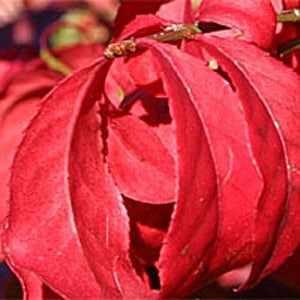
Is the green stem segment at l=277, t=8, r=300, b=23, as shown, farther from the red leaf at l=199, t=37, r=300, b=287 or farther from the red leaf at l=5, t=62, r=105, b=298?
the red leaf at l=5, t=62, r=105, b=298

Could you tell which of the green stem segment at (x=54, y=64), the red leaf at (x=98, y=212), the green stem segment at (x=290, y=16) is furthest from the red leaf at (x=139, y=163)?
the green stem segment at (x=54, y=64)

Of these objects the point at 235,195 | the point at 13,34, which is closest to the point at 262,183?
the point at 235,195

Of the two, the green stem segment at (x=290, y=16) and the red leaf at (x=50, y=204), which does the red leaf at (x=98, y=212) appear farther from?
Result: the green stem segment at (x=290, y=16)

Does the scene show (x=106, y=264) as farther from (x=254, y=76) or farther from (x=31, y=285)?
(x=254, y=76)

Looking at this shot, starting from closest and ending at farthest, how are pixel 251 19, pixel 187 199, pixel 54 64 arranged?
1. pixel 187 199
2. pixel 251 19
3. pixel 54 64

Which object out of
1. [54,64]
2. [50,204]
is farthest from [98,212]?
[54,64]

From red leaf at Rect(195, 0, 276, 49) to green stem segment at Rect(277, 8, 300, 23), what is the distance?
4 cm

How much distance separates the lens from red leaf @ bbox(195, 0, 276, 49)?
0.73m

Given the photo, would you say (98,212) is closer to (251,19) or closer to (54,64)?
(251,19)

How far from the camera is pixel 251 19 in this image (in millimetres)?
729

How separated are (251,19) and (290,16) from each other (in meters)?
0.06

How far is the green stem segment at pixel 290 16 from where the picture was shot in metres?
0.77

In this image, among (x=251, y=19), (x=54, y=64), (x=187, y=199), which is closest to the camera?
(x=187, y=199)

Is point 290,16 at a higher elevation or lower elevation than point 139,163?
higher
